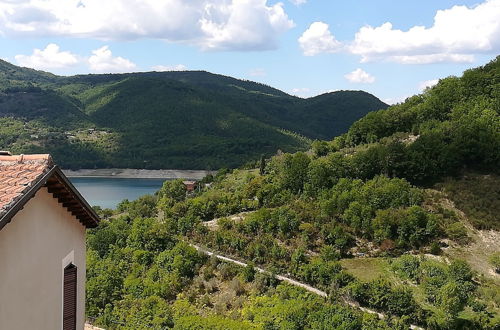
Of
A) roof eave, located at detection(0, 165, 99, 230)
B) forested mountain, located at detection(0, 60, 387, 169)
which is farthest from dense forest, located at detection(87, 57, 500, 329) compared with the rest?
forested mountain, located at detection(0, 60, 387, 169)

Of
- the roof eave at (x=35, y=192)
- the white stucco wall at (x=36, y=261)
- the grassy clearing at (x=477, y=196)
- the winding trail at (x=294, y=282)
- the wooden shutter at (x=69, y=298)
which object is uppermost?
the roof eave at (x=35, y=192)

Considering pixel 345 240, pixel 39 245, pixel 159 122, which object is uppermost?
pixel 39 245

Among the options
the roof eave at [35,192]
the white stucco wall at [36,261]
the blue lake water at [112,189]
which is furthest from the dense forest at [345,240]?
the blue lake water at [112,189]

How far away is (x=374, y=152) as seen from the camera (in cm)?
3288

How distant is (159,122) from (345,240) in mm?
97870

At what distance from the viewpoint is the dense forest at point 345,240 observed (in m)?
21.8

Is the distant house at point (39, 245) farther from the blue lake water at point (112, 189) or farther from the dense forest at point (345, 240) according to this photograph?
the blue lake water at point (112, 189)

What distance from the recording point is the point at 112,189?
7675cm

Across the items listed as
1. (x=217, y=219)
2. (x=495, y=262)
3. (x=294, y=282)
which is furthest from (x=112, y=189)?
(x=495, y=262)

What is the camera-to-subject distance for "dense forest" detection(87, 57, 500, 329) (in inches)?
859

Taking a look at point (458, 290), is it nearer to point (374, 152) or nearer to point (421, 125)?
point (374, 152)

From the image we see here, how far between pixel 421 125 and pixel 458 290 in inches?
717

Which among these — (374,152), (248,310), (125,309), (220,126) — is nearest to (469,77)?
(374,152)

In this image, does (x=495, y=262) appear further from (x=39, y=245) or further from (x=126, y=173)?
(x=126, y=173)
